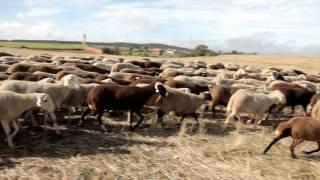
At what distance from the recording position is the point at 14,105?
35.8 feet

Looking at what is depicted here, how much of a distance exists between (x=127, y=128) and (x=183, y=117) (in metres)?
2.08

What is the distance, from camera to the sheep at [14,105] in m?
10.7

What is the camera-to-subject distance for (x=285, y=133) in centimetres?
1098

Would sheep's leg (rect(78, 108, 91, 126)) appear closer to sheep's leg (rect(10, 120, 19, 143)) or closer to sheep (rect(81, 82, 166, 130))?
sheep (rect(81, 82, 166, 130))

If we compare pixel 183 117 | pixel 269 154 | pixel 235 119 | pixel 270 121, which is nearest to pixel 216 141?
pixel 269 154

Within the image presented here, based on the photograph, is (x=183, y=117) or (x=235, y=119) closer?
(x=183, y=117)

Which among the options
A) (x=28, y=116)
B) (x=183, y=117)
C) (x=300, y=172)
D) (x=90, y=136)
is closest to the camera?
(x=300, y=172)

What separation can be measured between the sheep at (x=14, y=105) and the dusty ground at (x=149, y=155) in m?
0.37

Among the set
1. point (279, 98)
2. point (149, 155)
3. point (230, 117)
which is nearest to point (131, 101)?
point (149, 155)

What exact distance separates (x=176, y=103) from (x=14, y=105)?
17.1ft

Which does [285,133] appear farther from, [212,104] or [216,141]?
[212,104]

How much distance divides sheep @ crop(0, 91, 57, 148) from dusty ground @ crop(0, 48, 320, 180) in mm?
375

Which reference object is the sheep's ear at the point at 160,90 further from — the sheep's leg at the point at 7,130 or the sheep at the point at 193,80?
the sheep at the point at 193,80

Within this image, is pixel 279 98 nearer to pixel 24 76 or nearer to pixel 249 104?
pixel 249 104
